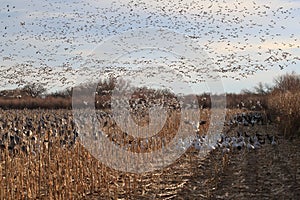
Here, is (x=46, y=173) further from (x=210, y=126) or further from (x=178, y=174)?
(x=210, y=126)

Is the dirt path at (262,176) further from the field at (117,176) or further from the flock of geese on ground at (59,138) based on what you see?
the flock of geese on ground at (59,138)

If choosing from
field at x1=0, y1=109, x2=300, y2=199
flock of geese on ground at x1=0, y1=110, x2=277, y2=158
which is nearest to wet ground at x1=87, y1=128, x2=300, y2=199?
field at x1=0, y1=109, x2=300, y2=199

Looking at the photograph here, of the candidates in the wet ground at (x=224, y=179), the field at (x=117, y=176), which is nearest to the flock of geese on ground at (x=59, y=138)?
the field at (x=117, y=176)

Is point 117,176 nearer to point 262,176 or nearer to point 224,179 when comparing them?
point 224,179

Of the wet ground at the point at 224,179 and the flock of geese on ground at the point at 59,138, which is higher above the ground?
the flock of geese on ground at the point at 59,138

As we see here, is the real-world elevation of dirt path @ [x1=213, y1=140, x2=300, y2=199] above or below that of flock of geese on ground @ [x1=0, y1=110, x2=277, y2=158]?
below

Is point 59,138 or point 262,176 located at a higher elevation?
point 59,138

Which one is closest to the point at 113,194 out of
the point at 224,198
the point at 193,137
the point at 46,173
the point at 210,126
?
the point at 46,173

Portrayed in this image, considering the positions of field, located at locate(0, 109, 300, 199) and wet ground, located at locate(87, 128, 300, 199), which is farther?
wet ground, located at locate(87, 128, 300, 199)

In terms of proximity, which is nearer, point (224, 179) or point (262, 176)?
point (224, 179)

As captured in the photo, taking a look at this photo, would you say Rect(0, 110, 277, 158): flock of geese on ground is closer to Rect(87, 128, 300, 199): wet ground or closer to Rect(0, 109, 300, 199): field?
Rect(0, 109, 300, 199): field

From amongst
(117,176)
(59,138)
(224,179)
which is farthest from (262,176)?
(59,138)

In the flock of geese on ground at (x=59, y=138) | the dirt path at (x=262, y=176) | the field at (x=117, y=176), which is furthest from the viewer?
the flock of geese on ground at (x=59, y=138)

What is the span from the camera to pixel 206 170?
10.5m
